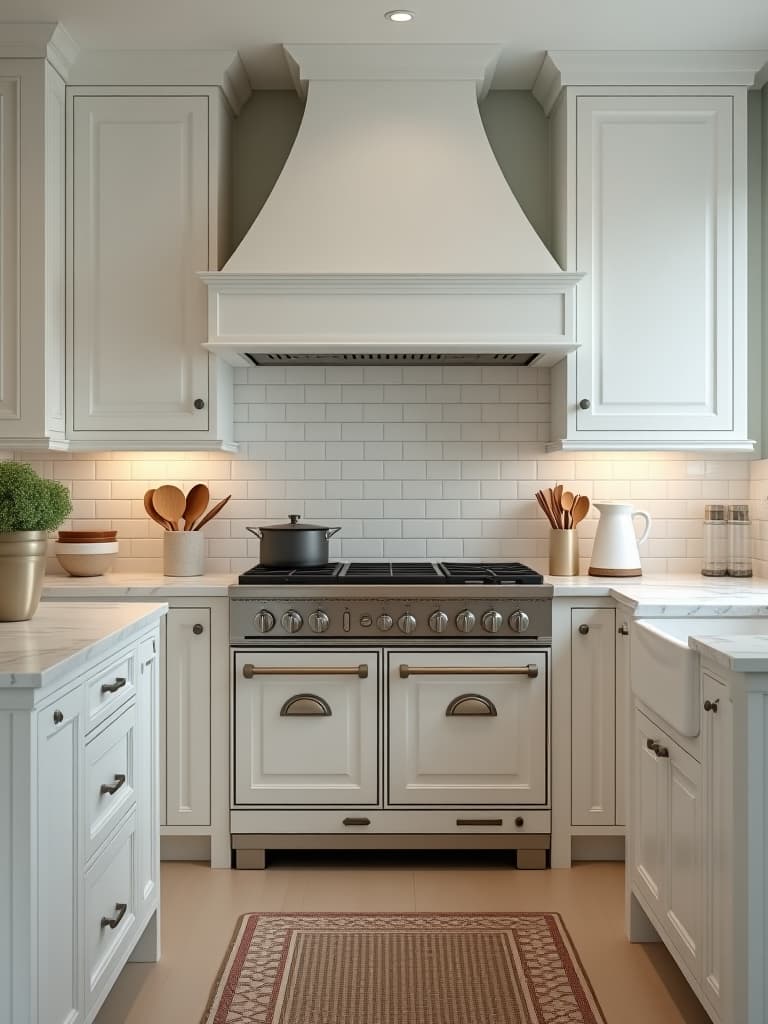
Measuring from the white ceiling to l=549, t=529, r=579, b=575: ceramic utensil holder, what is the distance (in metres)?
1.75

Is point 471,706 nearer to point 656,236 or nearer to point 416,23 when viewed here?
point 656,236

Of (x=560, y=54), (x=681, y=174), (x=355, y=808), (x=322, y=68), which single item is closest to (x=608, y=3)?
(x=560, y=54)

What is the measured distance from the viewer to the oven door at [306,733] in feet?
11.3

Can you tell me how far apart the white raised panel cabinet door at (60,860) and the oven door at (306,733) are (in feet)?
4.60

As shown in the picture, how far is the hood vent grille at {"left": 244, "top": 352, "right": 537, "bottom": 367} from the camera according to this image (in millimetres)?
3678

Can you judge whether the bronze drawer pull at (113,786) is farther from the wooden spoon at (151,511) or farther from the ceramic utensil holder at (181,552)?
the wooden spoon at (151,511)

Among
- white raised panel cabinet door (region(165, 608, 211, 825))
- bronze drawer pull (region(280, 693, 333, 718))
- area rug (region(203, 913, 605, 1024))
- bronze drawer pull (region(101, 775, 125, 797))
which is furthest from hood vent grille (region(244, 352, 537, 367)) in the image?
area rug (region(203, 913, 605, 1024))

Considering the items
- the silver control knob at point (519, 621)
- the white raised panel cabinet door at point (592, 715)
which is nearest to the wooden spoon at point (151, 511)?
the silver control knob at point (519, 621)

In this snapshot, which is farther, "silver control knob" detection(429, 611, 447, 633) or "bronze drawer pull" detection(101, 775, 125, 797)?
"silver control knob" detection(429, 611, 447, 633)

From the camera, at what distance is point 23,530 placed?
226 cm

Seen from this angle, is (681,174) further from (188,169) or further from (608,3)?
(188,169)

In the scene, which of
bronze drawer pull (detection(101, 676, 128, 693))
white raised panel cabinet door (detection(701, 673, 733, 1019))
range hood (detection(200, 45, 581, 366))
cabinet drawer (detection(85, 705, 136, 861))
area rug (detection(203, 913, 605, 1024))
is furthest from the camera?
range hood (detection(200, 45, 581, 366))

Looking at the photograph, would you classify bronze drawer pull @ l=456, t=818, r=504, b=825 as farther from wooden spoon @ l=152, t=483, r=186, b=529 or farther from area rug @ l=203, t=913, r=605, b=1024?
wooden spoon @ l=152, t=483, r=186, b=529

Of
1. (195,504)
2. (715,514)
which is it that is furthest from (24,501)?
(715,514)
